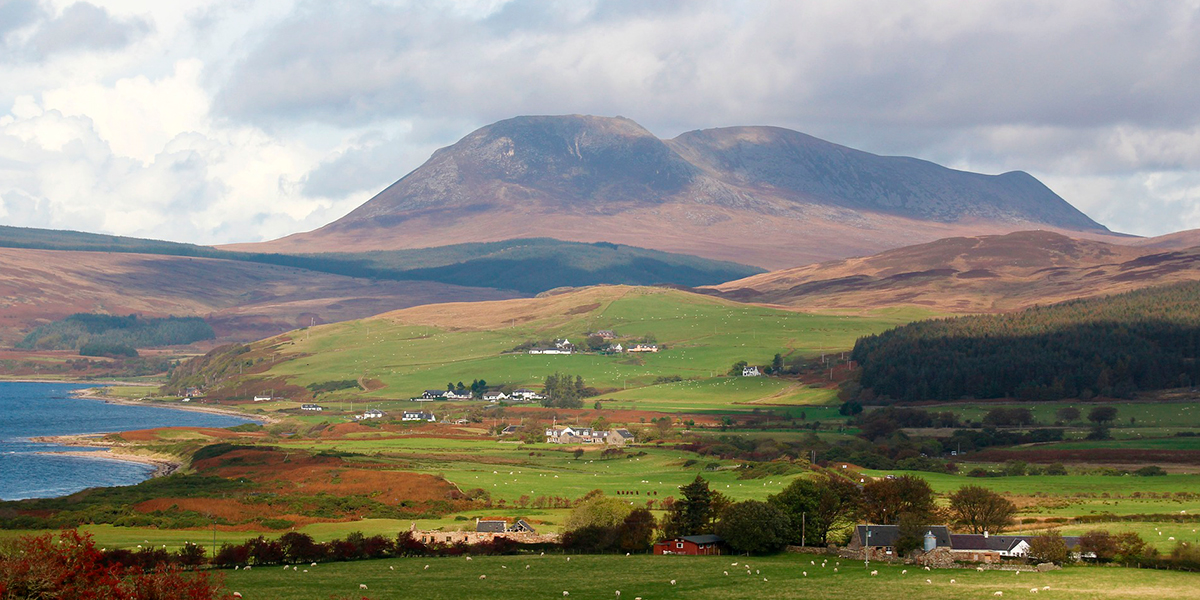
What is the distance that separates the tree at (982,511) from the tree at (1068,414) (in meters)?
67.5

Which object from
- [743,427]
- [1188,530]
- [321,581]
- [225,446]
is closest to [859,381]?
[743,427]

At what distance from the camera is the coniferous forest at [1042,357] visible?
146875 mm

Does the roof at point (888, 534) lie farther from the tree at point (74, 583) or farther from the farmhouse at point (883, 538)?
the tree at point (74, 583)

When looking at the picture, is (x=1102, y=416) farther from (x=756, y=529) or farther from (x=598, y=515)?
(x=598, y=515)

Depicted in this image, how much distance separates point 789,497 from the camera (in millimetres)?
63281

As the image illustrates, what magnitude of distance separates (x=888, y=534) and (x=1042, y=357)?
10193 cm

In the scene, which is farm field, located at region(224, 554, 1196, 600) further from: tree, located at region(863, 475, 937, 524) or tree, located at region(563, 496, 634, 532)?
tree, located at region(863, 475, 937, 524)

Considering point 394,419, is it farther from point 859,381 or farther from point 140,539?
point 140,539

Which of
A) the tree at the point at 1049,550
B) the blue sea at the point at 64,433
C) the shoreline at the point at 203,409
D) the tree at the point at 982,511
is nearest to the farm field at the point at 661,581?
the tree at the point at 1049,550

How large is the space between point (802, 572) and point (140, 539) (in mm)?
32310

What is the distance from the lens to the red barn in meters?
59.8

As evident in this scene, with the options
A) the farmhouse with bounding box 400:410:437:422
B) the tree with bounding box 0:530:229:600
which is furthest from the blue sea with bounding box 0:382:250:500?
the tree with bounding box 0:530:229:600

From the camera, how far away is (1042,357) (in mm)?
152500

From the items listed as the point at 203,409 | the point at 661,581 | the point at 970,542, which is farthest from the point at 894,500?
the point at 203,409
